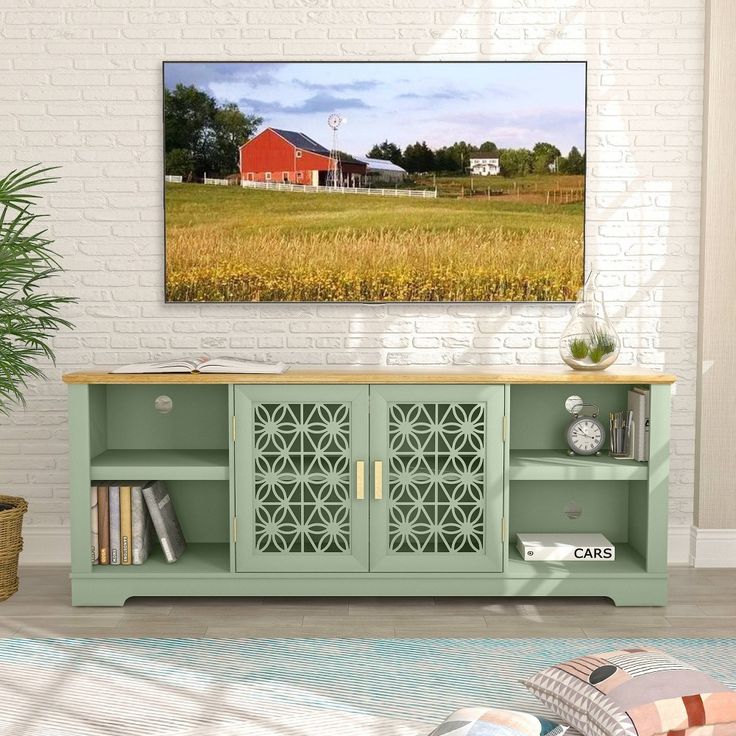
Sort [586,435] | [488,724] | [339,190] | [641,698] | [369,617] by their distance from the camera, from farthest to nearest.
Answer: [339,190], [586,435], [369,617], [641,698], [488,724]

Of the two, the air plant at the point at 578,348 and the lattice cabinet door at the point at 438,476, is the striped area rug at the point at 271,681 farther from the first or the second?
the air plant at the point at 578,348

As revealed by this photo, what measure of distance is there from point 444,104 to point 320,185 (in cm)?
60

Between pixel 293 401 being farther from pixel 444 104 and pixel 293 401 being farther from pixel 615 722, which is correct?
pixel 615 722

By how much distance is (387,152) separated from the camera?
3.70 meters

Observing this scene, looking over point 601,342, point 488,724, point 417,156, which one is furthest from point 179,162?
point 488,724

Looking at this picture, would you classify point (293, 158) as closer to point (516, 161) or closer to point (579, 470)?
point (516, 161)

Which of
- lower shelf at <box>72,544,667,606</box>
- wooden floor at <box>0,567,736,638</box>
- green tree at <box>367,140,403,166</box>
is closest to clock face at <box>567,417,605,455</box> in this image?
lower shelf at <box>72,544,667,606</box>

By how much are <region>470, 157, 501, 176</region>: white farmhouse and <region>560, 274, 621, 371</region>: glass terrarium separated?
2.32 ft

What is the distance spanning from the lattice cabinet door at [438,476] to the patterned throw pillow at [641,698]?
1031 mm

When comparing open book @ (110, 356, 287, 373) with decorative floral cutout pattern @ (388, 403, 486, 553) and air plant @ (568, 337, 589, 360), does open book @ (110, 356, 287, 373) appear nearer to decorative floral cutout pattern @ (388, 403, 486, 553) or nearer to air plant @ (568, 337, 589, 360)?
decorative floral cutout pattern @ (388, 403, 486, 553)

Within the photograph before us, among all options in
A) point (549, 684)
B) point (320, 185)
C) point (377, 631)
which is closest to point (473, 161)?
point (320, 185)

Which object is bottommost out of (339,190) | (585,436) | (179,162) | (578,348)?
(585,436)

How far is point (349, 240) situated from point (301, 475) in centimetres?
103

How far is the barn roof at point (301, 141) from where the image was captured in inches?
146
